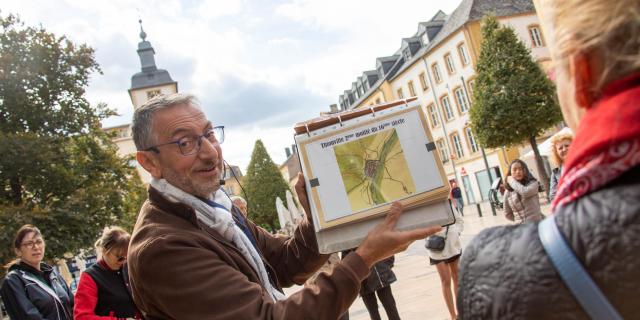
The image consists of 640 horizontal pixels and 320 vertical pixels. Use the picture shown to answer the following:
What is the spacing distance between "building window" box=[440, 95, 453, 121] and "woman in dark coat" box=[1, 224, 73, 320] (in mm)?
38820

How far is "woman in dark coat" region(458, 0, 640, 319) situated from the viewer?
30.0 inches

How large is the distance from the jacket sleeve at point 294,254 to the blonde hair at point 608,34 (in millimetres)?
1693

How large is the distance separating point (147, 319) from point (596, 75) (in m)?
1.83

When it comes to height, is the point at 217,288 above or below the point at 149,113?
below

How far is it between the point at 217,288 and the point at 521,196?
18.1ft

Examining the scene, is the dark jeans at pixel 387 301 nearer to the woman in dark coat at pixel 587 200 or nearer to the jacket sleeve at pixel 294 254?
the jacket sleeve at pixel 294 254

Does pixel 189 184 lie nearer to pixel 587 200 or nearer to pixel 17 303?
pixel 587 200

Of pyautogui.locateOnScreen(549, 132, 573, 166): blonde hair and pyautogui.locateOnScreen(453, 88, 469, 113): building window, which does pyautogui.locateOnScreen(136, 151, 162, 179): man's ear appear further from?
pyautogui.locateOnScreen(453, 88, 469, 113): building window

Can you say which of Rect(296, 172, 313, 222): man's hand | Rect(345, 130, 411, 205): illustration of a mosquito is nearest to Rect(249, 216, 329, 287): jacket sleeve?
Rect(296, 172, 313, 222): man's hand

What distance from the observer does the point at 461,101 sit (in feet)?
130

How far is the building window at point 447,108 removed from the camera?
41.4 meters

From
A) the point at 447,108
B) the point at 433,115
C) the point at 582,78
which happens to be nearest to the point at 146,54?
the point at 433,115

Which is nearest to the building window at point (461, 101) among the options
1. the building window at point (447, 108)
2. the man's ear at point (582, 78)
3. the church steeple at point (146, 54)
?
the building window at point (447, 108)

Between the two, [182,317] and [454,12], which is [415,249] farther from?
[454,12]
